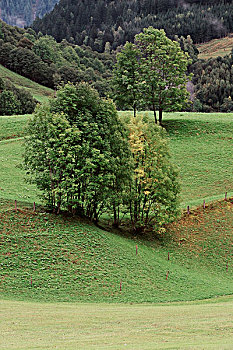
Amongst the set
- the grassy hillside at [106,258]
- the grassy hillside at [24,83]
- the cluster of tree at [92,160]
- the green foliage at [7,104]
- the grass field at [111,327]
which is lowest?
the grassy hillside at [106,258]

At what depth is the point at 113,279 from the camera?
3047 centimetres

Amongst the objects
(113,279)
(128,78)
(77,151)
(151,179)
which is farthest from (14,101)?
(113,279)

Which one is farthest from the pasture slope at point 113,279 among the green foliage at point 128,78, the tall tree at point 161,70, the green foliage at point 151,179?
the green foliage at point 128,78

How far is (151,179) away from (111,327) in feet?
79.3

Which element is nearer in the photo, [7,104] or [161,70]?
[161,70]

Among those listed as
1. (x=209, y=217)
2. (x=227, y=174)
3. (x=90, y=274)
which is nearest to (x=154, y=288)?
(x=90, y=274)

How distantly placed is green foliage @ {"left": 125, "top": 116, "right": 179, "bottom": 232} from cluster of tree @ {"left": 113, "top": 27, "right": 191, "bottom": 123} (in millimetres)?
26984

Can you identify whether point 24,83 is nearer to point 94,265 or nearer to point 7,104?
point 7,104

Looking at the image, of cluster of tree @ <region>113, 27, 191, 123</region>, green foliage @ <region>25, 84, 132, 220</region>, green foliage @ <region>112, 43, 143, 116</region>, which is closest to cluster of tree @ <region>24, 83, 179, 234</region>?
green foliage @ <region>25, 84, 132, 220</region>

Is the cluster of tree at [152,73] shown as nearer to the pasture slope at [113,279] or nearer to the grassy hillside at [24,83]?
the pasture slope at [113,279]

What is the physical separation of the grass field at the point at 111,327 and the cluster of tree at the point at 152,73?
50930 millimetres

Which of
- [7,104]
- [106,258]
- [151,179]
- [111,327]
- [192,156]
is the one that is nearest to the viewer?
[111,327]

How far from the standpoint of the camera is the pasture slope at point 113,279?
16922mm

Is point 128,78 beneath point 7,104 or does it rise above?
above
